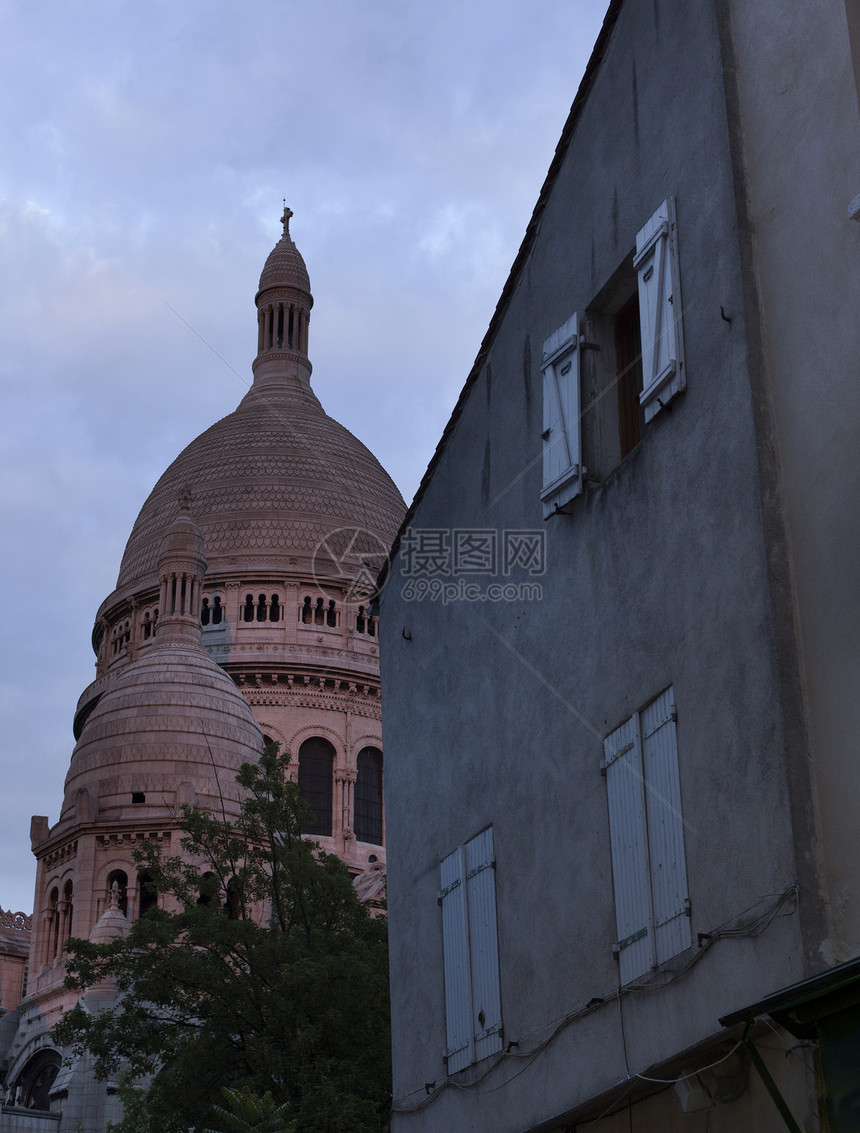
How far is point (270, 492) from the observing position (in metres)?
74.4

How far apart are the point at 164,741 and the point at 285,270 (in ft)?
115

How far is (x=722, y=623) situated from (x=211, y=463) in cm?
6767

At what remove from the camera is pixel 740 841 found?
985 centimetres

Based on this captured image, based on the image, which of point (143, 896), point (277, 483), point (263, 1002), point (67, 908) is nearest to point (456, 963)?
point (263, 1002)

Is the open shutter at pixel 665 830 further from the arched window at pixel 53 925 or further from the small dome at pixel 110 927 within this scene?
the arched window at pixel 53 925

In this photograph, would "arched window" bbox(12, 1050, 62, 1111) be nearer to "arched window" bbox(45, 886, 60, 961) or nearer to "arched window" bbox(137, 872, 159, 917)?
"arched window" bbox(45, 886, 60, 961)

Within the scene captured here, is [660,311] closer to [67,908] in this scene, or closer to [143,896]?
[143,896]

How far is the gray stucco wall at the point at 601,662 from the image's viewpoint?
10.1 m

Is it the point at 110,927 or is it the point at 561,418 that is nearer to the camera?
the point at 561,418

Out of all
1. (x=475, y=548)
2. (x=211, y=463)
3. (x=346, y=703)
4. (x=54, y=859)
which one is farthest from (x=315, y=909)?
(x=211, y=463)

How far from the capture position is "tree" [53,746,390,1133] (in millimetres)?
22969

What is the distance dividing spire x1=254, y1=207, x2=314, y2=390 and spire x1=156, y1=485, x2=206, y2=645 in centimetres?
2127

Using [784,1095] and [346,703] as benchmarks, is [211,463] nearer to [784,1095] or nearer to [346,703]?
[346,703]

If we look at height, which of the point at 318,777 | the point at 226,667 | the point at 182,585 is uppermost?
the point at 182,585
